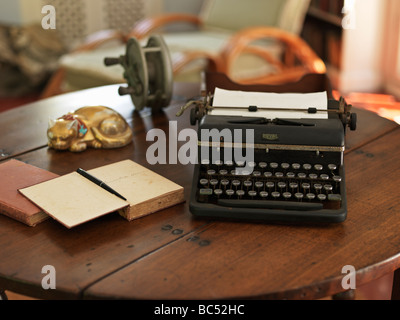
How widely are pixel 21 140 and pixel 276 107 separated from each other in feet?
2.75

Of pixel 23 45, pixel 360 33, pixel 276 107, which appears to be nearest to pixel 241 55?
pixel 360 33

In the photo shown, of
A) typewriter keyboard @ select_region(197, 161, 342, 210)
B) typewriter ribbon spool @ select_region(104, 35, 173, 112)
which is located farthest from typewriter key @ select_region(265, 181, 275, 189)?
typewriter ribbon spool @ select_region(104, 35, 173, 112)

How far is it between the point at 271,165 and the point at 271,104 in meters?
0.19

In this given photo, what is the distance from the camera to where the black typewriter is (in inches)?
51.2

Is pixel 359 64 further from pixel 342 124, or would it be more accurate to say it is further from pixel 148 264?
pixel 148 264

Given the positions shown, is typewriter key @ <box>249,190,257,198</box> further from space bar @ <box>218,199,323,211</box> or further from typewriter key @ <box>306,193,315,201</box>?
typewriter key @ <box>306,193,315,201</box>

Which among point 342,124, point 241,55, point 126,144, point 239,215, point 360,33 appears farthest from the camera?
point 360,33

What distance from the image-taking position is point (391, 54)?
4.46 meters

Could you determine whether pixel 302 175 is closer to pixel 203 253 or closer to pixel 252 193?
pixel 252 193

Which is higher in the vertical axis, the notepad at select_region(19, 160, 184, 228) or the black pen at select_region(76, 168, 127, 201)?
the black pen at select_region(76, 168, 127, 201)

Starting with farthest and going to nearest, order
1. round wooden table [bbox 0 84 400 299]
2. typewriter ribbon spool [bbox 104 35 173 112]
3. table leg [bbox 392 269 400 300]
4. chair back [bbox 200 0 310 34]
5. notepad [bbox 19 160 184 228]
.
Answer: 1. chair back [bbox 200 0 310 34]
2. typewriter ribbon spool [bbox 104 35 173 112]
3. table leg [bbox 392 269 400 300]
4. notepad [bbox 19 160 184 228]
5. round wooden table [bbox 0 84 400 299]

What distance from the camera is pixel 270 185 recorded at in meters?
1.32

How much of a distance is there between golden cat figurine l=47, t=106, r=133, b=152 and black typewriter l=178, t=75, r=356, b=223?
39 centimetres

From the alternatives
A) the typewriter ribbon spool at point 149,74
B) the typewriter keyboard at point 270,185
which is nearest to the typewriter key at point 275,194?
the typewriter keyboard at point 270,185
